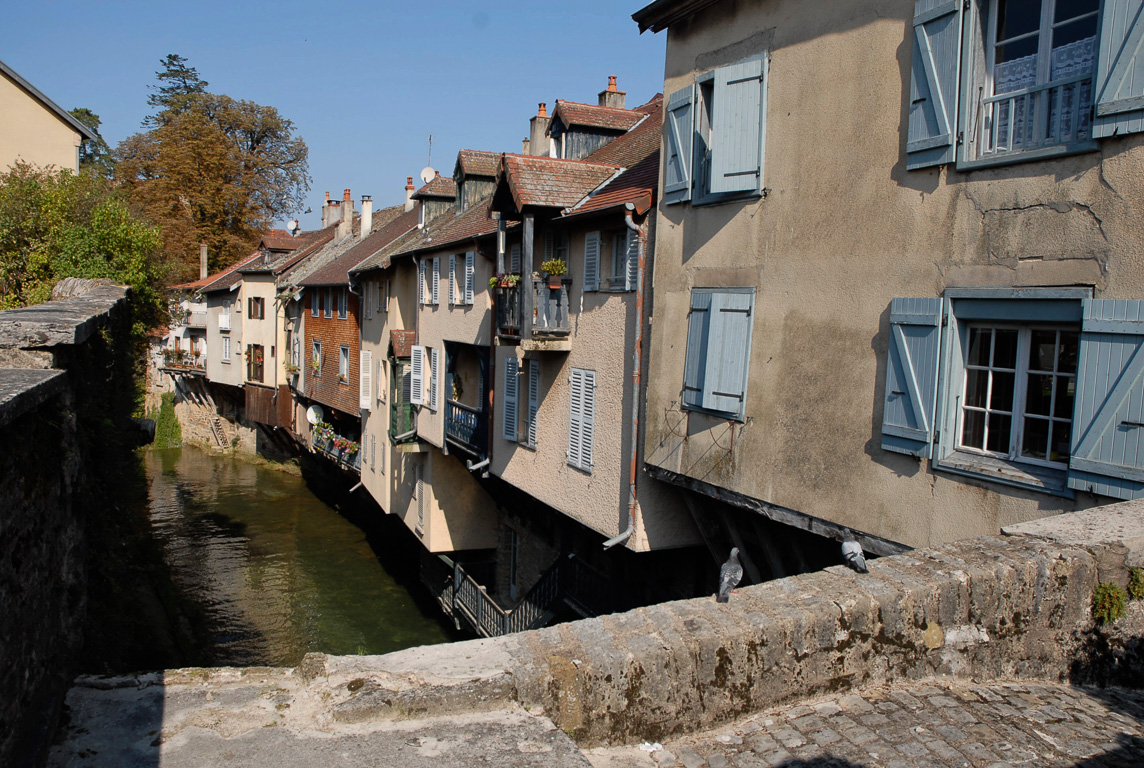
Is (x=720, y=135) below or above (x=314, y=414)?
above

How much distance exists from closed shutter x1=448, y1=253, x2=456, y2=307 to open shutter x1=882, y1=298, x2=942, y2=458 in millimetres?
12931

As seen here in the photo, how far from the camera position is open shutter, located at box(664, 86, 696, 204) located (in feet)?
32.4

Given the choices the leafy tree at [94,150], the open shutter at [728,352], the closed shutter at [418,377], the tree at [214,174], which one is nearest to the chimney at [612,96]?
the closed shutter at [418,377]

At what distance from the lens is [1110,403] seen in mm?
5754

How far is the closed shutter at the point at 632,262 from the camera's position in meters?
11.4

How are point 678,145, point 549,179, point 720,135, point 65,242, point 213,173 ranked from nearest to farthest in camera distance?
1. point 720,135
2. point 678,145
3. point 549,179
4. point 65,242
5. point 213,173

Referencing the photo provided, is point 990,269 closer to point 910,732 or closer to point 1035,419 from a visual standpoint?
point 1035,419

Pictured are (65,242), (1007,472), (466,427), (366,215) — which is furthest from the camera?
(366,215)

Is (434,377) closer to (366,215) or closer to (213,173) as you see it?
(366,215)

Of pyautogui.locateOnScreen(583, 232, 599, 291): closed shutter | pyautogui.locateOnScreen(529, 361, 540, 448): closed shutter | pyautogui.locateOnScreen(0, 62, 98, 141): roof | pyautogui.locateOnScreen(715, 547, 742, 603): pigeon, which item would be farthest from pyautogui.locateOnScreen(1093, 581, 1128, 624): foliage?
pyautogui.locateOnScreen(0, 62, 98, 141): roof

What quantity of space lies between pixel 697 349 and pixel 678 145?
8.00 feet

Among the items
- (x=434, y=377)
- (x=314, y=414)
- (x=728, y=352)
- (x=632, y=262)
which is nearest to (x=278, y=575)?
(x=314, y=414)

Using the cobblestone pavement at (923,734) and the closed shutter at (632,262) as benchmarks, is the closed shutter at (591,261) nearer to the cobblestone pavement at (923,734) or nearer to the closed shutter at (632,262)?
the closed shutter at (632,262)

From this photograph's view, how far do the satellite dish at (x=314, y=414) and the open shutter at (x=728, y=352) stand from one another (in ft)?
87.3
